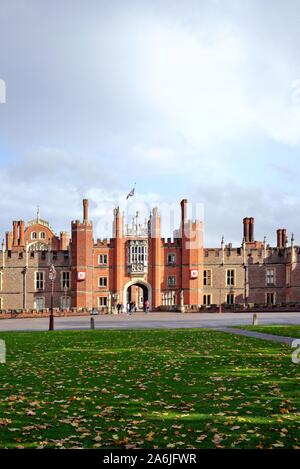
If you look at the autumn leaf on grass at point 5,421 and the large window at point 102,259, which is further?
the large window at point 102,259

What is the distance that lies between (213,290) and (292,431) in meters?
67.9

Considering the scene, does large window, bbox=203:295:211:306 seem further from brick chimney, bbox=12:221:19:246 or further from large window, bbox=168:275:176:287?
brick chimney, bbox=12:221:19:246

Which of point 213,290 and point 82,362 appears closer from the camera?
point 82,362

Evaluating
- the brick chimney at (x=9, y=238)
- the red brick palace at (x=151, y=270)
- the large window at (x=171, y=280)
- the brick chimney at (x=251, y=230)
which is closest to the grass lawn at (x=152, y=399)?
the red brick palace at (x=151, y=270)

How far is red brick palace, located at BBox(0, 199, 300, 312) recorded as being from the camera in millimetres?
74250

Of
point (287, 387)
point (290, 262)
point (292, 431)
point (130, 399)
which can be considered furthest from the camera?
point (290, 262)

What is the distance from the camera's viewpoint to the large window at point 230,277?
7612cm

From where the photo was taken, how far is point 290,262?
7475 centimetres

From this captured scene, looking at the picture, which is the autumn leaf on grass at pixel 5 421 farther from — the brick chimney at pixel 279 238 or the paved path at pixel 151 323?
the brick chimney at pixel 279 238

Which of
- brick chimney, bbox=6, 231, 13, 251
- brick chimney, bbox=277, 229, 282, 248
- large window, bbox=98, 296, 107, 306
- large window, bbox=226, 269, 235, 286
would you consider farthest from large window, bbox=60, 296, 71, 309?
brick chimney, bbox=277, 229, 282, 248

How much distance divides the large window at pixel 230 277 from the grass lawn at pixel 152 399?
55887 millimetres

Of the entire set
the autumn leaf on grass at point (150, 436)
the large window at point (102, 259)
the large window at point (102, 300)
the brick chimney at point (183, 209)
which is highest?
the brick chimney at point (183, 209)
